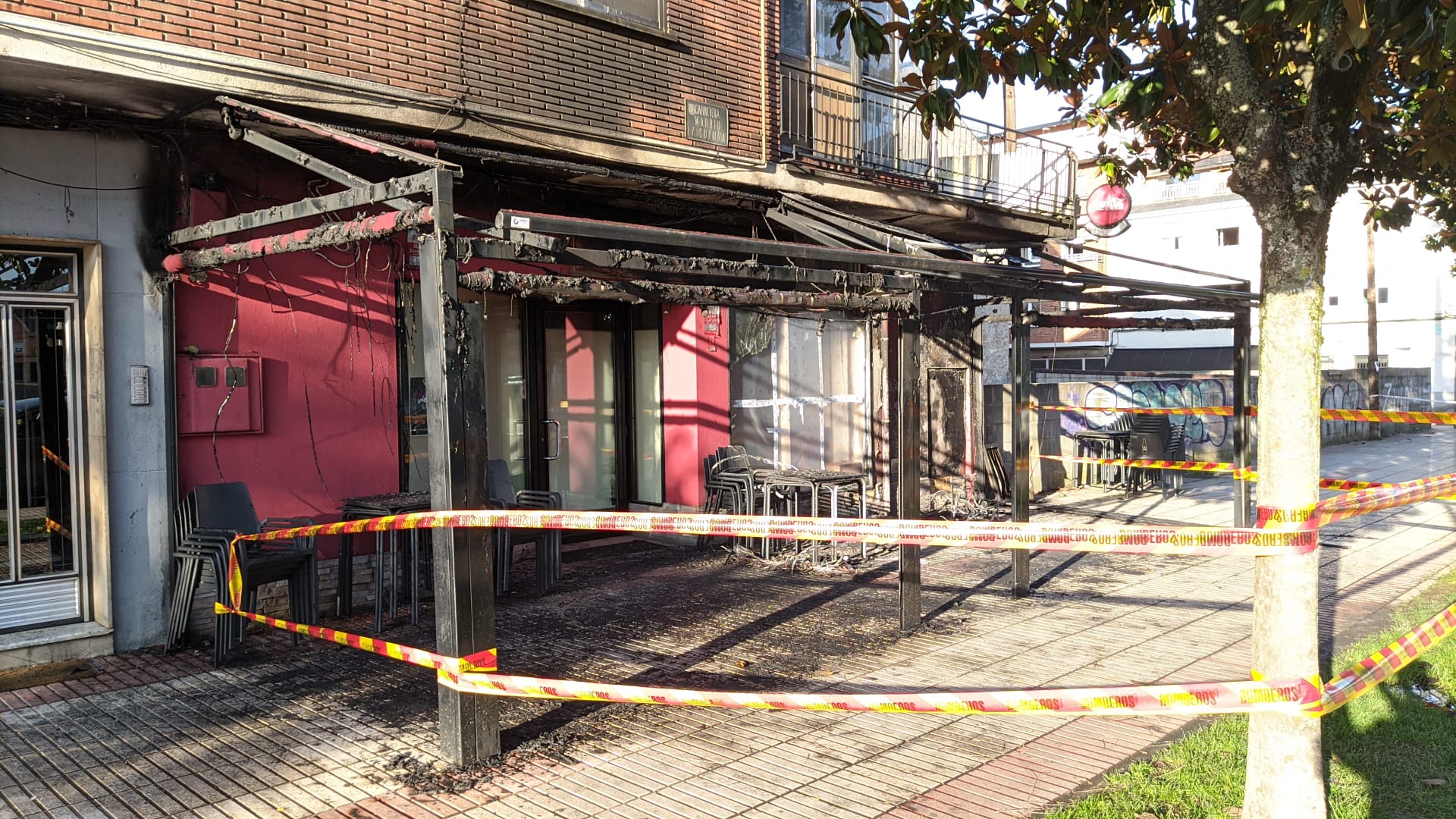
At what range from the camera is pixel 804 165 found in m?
11.4

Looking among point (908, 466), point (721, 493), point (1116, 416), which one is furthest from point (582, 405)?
point (1116, 416)

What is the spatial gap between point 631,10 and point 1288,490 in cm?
805

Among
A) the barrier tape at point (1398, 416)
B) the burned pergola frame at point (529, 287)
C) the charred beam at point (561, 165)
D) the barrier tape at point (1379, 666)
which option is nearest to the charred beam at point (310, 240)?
the burned pergola frame at point (529, 287)

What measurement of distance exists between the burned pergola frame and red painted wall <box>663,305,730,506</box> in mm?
1445

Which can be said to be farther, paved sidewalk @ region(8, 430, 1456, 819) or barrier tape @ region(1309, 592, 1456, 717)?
paved sidewalk @ region(8, 430, 1456, 819)

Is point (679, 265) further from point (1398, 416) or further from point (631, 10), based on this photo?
point (1398, 416)

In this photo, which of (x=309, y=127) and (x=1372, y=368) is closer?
(x=309, y=127)

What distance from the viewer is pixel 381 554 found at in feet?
25.4

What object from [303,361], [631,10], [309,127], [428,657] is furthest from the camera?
[631,10]

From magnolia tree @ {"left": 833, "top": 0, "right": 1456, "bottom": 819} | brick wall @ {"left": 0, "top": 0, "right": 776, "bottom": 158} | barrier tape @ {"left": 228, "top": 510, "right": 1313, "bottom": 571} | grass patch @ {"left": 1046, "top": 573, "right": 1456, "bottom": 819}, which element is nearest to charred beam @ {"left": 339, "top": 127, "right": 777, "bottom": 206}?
brick wall @ {"left": 0, "top": 0, "right": 776, "bottom": 158}

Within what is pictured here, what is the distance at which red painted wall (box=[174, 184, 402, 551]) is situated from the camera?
7977 mm

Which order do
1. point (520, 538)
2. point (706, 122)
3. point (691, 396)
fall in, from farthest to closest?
point (691, 396) < point (706, 122) < point (520, 538)

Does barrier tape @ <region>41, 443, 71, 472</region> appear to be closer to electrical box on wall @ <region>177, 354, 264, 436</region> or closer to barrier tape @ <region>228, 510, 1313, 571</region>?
electrical box on wall @ <region>177, 354, 264, 436</region>

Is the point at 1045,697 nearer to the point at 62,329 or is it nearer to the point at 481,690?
Answer: the point at 481,690
